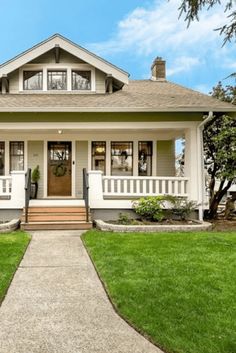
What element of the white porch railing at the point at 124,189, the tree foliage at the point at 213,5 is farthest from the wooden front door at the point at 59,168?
the tree foliage at the point at 213,5

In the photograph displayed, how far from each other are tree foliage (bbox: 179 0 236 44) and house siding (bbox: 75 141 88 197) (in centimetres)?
982

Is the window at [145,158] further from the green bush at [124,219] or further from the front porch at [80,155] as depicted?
the green bush at [124,219]

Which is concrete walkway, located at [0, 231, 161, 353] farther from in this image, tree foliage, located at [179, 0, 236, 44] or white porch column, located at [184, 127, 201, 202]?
white porch column, located at [184, 127, 201, 202]

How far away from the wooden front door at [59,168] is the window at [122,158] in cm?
170

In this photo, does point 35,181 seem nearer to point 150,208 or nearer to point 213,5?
point 150,208

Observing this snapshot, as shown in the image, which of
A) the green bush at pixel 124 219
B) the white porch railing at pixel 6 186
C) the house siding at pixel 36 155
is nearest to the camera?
the green bush at pixel 124 219

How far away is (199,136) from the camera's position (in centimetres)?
1137

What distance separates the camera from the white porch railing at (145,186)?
445 inches

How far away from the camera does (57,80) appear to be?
45.5 feet

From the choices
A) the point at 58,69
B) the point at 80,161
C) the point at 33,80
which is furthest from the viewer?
the point at 33,80

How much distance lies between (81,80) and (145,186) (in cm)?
530

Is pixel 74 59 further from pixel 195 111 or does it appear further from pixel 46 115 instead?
pixel 195 111

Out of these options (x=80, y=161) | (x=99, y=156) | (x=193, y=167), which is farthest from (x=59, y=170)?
(x=193, y=167)

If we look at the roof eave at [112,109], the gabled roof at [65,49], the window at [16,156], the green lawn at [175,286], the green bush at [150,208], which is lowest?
the green lawn at [175,286]
